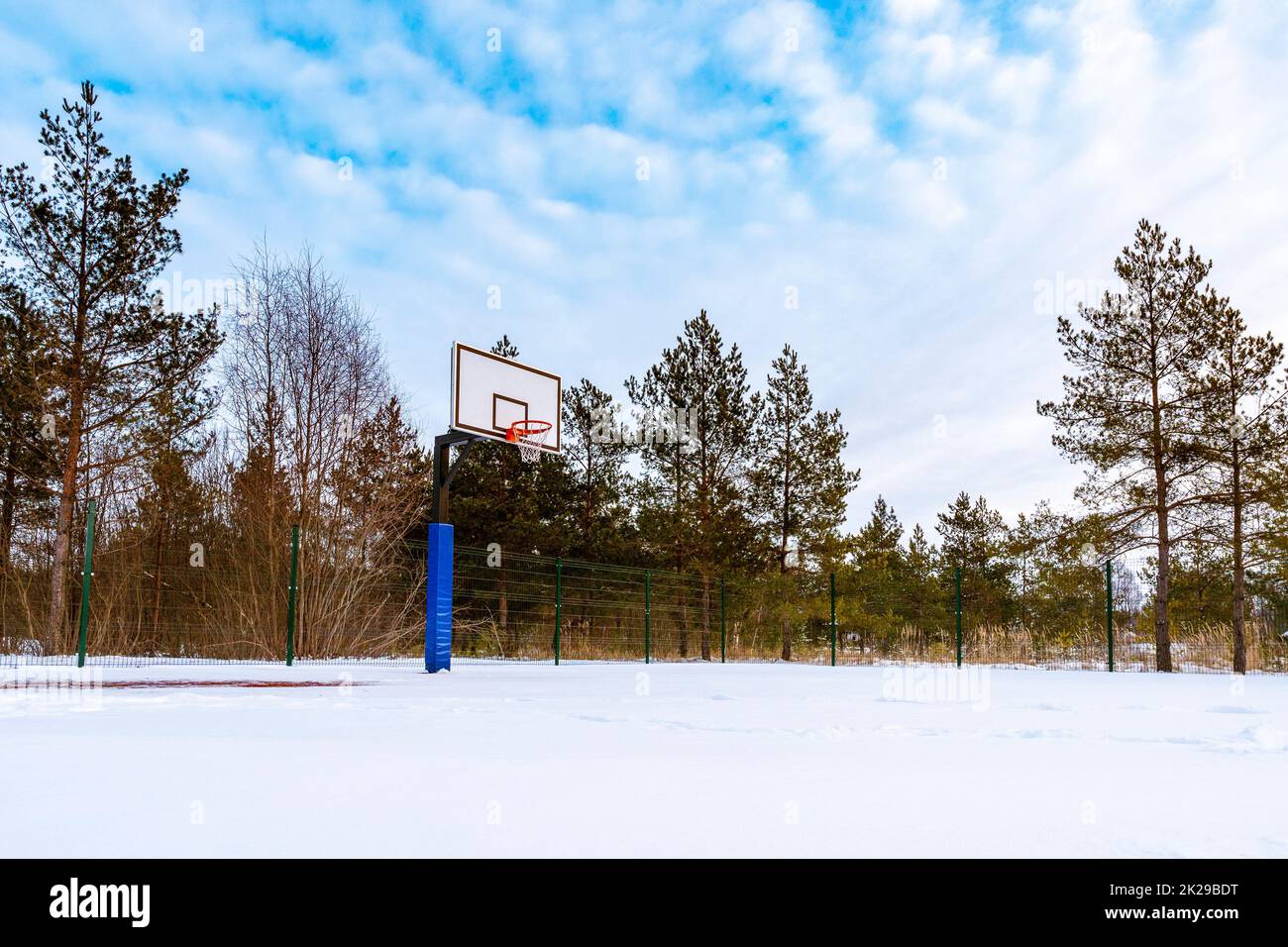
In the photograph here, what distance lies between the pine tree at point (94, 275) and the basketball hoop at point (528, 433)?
5932mm

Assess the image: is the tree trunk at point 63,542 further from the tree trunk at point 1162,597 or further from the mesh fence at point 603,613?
the tree trunk at point 1162,597

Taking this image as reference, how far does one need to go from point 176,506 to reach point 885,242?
1231cm

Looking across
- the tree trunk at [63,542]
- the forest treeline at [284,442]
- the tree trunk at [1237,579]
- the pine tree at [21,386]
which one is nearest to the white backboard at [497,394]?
the forest treeline at [284,442]

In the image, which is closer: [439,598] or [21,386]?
[439,598]

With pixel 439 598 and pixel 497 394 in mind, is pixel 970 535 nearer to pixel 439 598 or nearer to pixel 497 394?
pixel 497 394

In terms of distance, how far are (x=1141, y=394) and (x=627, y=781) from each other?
16.6 meters

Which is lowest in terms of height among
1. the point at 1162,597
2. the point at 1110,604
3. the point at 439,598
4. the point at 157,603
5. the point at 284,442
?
the point at 1110,604

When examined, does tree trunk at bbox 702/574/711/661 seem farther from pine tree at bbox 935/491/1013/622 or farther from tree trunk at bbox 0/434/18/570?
tree trunk at bbox 0/434/18/570

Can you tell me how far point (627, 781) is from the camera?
2.97 meters

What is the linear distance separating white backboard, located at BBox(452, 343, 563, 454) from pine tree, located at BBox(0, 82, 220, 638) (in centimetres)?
556

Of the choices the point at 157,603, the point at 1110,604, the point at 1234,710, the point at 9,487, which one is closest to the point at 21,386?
the point at 157,603

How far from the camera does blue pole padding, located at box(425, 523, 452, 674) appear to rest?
Answer: 36.5ft

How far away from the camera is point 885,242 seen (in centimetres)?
1166
